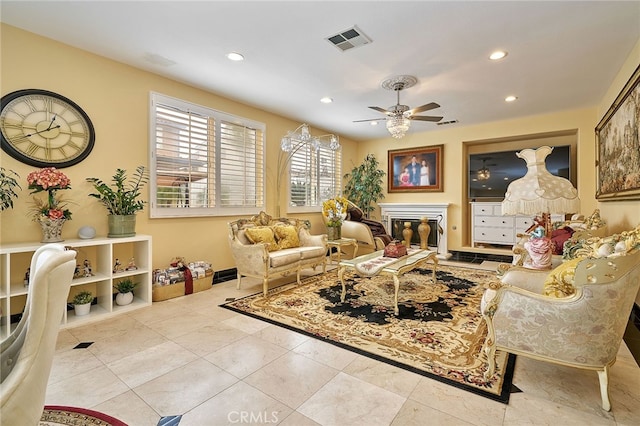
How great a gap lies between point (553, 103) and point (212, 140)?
17.9ft

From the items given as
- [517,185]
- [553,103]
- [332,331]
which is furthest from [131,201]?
[553,103]

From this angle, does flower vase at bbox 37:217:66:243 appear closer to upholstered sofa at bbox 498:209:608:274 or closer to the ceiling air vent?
the ceiling air vent

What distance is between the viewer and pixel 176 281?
3.68 metres

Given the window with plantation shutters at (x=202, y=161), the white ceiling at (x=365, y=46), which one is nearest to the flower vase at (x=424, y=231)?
the white ceiling at (x=365, y=46)

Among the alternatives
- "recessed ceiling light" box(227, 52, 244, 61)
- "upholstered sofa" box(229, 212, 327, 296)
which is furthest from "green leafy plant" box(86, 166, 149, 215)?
"recessed ceiling light" box(227, 52, 244, 61)

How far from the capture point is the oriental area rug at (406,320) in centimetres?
209

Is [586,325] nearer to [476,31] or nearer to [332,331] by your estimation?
[332,331]

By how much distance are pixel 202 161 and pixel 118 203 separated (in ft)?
4.26

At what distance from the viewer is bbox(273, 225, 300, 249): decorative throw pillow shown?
173 inches

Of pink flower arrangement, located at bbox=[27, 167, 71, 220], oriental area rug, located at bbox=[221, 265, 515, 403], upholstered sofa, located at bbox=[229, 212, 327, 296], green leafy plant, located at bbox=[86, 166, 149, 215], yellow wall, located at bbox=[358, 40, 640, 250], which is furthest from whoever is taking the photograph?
yellow wall, located at bbox=[358, 40, 640, 250]

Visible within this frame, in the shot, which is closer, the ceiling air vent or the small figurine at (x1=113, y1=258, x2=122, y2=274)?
the ceiling air vent

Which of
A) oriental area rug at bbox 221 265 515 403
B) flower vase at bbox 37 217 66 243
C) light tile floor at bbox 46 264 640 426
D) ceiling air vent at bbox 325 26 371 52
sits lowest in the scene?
light tile floor at bbox 46 264 640 426

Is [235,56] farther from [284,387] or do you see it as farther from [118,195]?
[284,387]

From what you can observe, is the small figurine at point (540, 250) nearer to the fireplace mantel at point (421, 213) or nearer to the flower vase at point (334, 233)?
the flower vase at point (334, 233)
